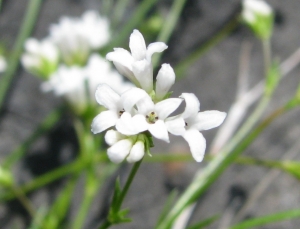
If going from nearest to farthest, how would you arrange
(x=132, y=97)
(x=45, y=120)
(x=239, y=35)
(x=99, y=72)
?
(x=132, y=97) < (x=99, y=72) < (x=45, y=120) < (x=239, y=35)

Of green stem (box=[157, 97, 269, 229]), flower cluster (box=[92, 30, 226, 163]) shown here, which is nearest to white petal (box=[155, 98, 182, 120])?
flower cluster (box=[92, 30, 226, 163])

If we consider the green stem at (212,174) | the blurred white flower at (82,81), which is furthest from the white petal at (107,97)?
the blurred white flower at (82,81)

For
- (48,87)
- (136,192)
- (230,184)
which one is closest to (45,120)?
(48,87)

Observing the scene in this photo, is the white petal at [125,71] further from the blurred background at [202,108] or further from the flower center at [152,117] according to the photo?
the blurred background at [202,108]

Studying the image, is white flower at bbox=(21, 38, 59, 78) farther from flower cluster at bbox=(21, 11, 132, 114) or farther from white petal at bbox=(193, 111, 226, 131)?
white petal at bbox=(193, 111, 226, 131)

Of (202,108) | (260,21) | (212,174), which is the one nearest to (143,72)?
(212,174)

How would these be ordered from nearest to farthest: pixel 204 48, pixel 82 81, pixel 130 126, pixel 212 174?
pixel 130 126, pixel 212 174, pixel 82 81, pixel 204 48

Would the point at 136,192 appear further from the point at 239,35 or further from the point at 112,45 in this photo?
the point at 239,35

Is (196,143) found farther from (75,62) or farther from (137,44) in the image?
(75,62)
